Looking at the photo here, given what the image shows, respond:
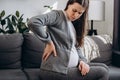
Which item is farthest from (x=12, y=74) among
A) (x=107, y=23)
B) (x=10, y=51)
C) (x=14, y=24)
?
(x=107, y=23)

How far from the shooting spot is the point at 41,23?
66.6 inches

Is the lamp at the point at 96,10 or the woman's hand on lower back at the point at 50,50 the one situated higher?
the lamp at the point at 96,10

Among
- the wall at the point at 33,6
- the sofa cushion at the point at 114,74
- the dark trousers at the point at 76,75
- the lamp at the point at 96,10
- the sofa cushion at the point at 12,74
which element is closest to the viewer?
the dark trousers at the point at 76,75

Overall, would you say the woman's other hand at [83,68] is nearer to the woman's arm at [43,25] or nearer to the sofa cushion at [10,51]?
the woman's arm at [43,25]

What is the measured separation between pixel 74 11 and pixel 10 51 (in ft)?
3.34

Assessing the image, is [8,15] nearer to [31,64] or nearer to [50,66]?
[31,64]

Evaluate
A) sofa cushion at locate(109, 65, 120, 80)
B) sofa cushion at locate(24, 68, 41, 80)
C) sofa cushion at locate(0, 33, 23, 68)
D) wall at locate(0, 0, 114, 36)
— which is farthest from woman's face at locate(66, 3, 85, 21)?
wall at locate(0, 0, 114, 36)

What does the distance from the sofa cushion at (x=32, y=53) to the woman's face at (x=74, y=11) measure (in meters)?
0.88

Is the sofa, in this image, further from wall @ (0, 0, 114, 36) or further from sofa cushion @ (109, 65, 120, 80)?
wall @ (0, 0, 114, 36)

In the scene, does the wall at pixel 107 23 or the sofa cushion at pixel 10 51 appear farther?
the wall at pixel 107 23

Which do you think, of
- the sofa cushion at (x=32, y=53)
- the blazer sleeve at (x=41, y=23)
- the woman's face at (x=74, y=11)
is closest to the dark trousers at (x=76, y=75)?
the blazer sleeve at (x=41, y=23)

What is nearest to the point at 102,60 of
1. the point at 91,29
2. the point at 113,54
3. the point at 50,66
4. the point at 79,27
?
the point at 113,54

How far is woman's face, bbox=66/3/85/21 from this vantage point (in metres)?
1.83

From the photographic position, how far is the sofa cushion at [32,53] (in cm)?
265
